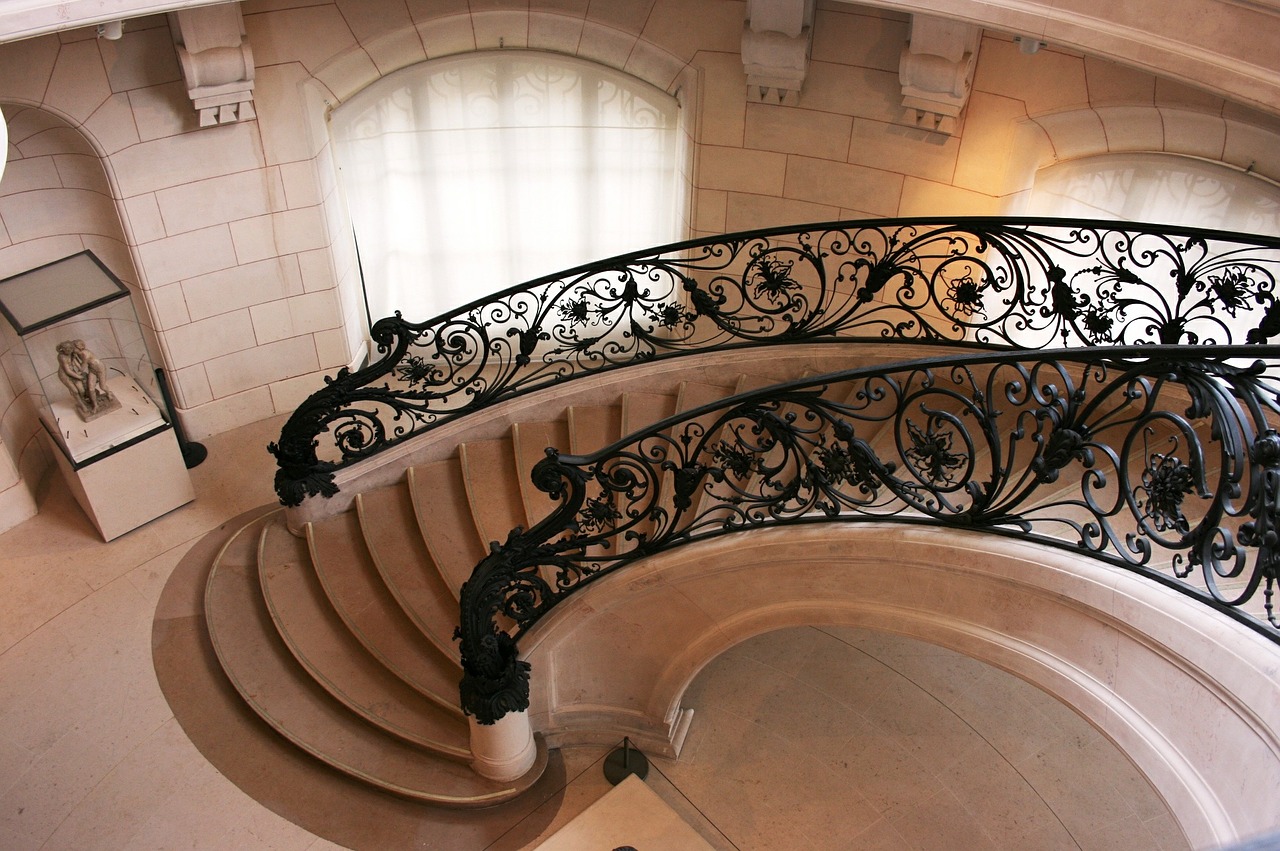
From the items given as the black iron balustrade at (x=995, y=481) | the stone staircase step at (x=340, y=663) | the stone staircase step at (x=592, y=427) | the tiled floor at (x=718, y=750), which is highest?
the black iron balustrade at (x=995, y=481)

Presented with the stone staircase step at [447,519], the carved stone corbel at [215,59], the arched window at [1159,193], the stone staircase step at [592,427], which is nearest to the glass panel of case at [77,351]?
the carved stone corbel at [215,59]

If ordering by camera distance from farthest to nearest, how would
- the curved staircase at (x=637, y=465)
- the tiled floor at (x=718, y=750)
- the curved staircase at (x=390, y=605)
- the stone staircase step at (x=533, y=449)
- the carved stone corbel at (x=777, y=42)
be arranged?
the carved stone corbel at (x=777, y=42), the stone staircase step at (x=533, y=449), the curved staircase at (x=390, y=605), the tiled floor at (x=718, y=750), the curved staircase at (x=637, y=465)

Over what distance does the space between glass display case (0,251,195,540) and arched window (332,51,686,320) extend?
2394mm

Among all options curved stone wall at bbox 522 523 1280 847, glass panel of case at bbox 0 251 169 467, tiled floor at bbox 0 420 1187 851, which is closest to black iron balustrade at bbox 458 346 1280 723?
curved stone wall at bbox 522 523 1280 847

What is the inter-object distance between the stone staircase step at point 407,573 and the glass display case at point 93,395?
1.64m

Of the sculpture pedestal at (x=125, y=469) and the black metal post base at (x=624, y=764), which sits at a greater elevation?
the sculpture pedestal at (x=125, y=469)

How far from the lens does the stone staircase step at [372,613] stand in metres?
6.03

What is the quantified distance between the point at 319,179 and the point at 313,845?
4995 mm

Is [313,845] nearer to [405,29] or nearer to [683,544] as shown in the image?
[683,544]

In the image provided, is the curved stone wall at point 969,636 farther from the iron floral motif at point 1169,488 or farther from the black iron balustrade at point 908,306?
the black iron balustrade at point 908,306

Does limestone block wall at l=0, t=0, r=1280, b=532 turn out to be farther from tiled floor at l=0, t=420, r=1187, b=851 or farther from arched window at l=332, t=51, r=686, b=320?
tiled floor at l=0, t=420, r=1187, b=851

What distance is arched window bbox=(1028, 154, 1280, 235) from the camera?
634 cm

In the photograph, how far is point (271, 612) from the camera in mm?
6289

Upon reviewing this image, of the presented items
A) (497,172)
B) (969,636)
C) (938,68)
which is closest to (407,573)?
(969,636)
